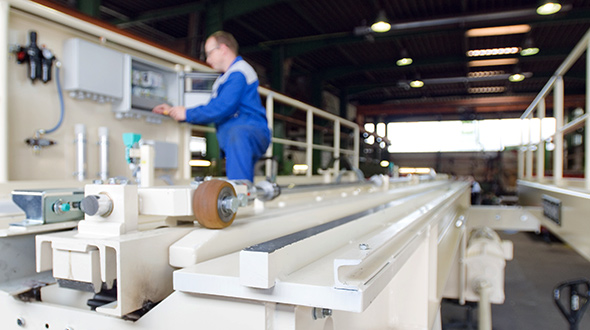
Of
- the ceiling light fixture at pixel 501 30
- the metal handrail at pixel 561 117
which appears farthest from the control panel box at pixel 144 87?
the ceiling light fixture at pixel 501 30

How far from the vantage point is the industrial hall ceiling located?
5441mm

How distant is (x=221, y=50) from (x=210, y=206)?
1.37m

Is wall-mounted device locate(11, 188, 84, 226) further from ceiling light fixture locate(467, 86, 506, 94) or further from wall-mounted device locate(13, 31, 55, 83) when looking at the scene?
ceiling light fixture locate(467, 86, 506, 94)

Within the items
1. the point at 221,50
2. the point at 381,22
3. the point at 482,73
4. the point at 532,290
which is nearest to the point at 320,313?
the point at 221,50

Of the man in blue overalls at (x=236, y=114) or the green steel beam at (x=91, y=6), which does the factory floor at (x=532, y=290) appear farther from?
the green steel beam at (x=91, y=6)

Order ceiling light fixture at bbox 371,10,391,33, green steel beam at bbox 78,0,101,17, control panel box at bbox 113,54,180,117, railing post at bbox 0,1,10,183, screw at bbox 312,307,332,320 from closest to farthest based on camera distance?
screw at bbox 312,307,332,320
railing post at bbox 0,1,10,183
control panel box at bbox 113,54,180,117
green steel beam at bbox 78,0,101,17
ceiling light fixture at bbox 371,10,391,33

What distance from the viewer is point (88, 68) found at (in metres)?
1.80

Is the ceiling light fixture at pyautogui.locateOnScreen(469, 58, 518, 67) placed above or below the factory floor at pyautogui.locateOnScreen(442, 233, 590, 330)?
above

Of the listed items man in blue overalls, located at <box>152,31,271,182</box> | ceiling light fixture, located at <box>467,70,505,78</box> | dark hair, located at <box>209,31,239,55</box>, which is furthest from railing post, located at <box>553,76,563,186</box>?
ceiling light fixture, located at <box>467,70,505,78</box>

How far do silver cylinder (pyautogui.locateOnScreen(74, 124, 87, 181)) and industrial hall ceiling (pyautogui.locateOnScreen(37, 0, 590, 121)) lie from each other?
201cm

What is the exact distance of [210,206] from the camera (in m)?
0.66

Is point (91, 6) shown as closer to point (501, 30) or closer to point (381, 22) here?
point (381, 22)

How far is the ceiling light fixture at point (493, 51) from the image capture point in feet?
23.3

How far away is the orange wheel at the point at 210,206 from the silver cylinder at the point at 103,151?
145 centimetres
